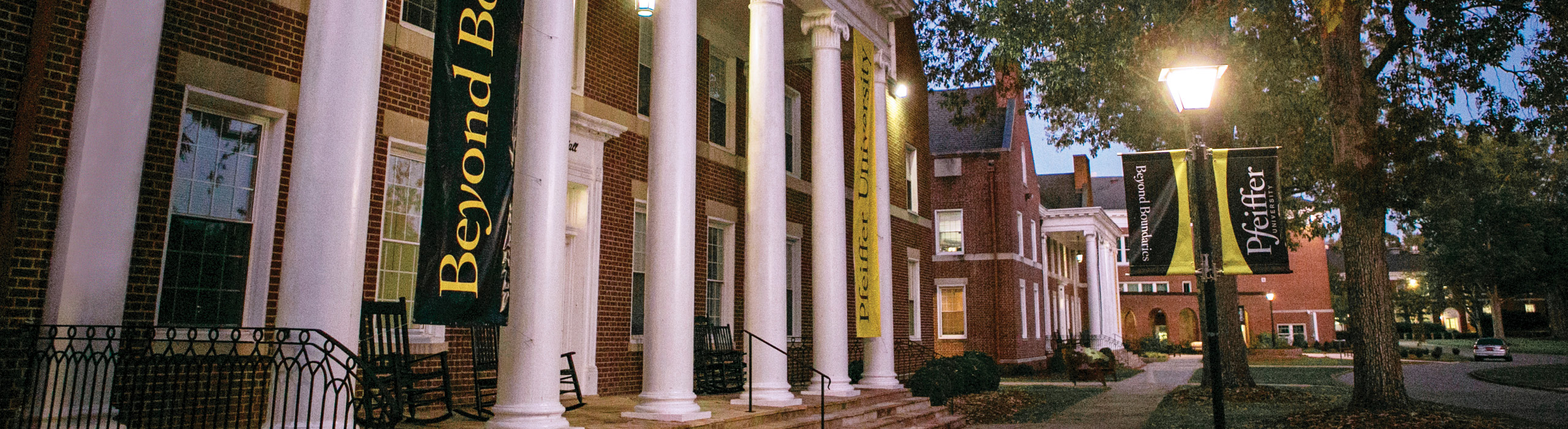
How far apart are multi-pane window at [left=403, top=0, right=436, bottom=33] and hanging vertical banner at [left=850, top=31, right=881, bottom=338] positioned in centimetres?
572

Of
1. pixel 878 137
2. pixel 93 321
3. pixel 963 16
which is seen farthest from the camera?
pixel 963 16

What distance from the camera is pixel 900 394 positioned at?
13188mm

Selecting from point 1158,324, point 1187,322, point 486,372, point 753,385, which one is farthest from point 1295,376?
point 1158,324

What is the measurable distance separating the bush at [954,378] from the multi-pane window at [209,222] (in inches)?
389

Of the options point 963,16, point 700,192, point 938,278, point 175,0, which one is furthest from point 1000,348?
point 175,0

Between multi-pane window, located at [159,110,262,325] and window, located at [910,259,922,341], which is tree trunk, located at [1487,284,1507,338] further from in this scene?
multi-pane window, located at [159,110,262,325]

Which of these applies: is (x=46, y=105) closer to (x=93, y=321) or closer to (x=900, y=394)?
(x=93, y=321)

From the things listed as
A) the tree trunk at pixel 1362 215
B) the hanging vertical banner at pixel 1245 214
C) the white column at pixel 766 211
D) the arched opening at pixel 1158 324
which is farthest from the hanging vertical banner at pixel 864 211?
the arched opening at pixel 1158 324

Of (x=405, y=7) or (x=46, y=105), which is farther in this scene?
(x=405, y=7)

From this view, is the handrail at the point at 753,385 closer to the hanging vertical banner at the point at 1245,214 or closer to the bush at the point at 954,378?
the bush at the point at 954,378

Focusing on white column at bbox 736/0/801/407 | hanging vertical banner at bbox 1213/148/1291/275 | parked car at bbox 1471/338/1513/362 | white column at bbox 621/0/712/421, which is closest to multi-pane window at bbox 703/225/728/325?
white column at bbox 736/0/801/407

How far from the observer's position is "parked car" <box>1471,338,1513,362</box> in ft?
135

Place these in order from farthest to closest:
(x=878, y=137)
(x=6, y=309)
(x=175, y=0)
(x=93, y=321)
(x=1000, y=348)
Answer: (x=1000, y=348) → (x=878, y=137) → (x=175, y=0) → (x=6, y=309) → (x=93, y=321)

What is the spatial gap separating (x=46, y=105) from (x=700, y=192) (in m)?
7.77
